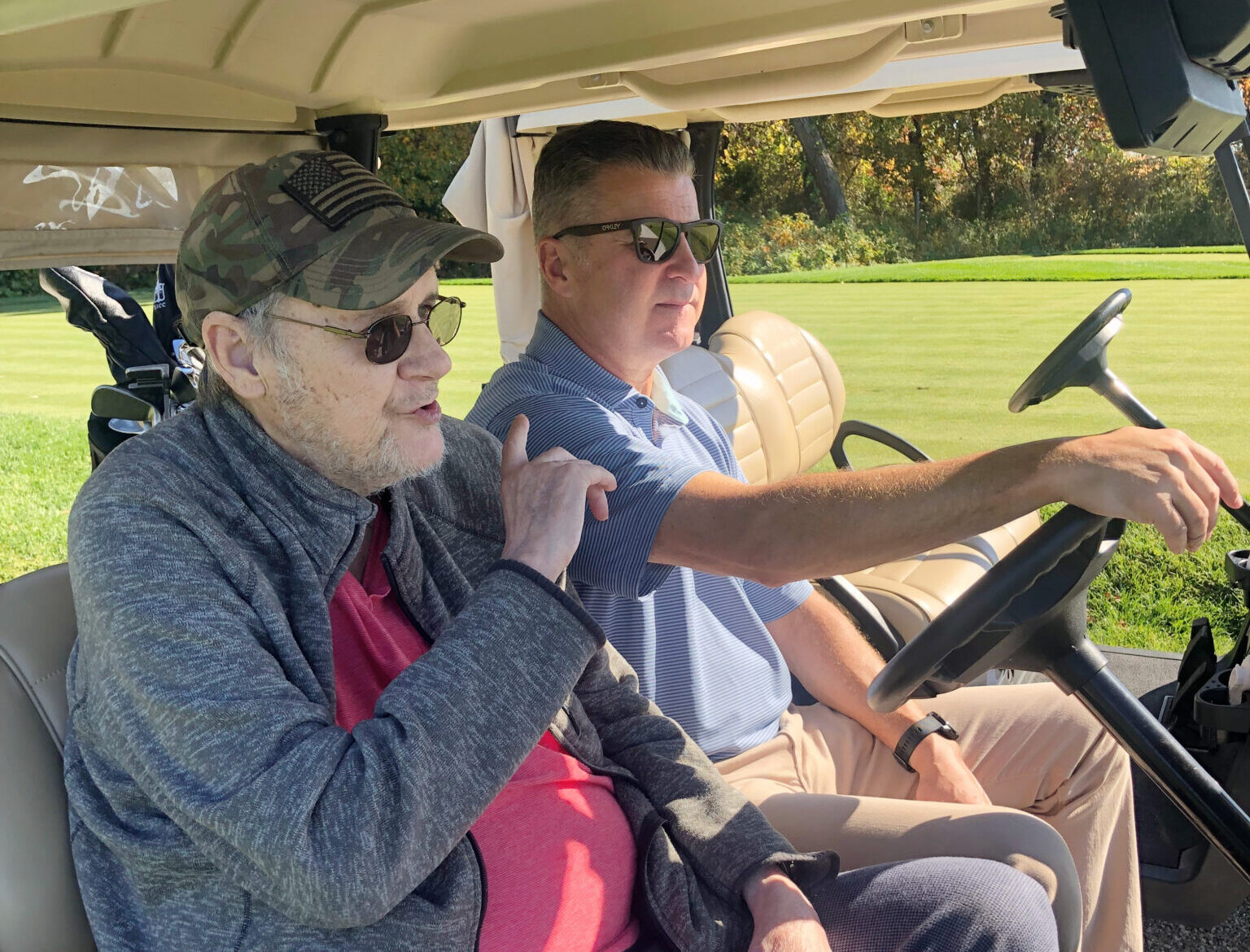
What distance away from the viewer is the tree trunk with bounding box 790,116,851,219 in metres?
11.9

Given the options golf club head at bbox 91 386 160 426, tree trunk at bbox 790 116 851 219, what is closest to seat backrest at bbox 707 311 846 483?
golf club head at bbox 91 386 160 426

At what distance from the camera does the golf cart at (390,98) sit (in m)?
1.09

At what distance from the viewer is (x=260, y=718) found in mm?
1187

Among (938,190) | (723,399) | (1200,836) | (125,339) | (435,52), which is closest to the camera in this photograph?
(435,52)

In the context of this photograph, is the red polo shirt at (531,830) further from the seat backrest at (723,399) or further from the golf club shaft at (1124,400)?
the seat backrest at (723,399)

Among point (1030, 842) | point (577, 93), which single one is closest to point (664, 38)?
point (577, 93)

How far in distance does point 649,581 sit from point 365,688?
47 cm

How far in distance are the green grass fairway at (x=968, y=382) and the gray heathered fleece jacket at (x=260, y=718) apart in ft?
14.2

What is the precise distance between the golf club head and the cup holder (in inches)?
111

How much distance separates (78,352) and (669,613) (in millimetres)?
14450

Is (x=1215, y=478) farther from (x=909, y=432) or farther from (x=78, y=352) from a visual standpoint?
(x=78, y=352)

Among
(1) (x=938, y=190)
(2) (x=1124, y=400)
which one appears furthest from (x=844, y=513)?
(1) (x=938, y=190)

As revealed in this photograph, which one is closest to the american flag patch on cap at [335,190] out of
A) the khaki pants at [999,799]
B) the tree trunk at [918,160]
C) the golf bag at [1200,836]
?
the khaki pants at [999,799]

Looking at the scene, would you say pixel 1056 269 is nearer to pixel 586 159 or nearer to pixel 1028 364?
pixel 1028 364
